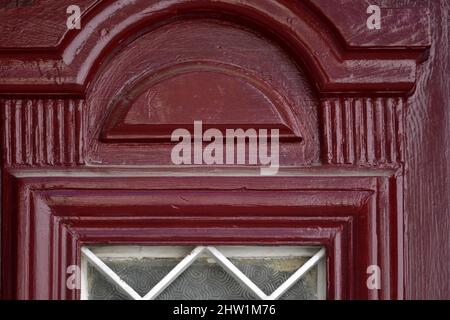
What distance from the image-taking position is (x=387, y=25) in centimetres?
80

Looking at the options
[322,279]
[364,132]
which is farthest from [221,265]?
[364,132]

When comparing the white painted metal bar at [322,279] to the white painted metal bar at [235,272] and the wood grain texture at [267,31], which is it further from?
the wood grain texture at [267,31]

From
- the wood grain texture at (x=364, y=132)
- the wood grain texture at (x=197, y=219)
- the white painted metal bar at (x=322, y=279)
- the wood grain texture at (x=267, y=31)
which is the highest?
the wood grain texture at (x=267, y=31)

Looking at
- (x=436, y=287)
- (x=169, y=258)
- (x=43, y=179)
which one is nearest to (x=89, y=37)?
(x=43, y=179)

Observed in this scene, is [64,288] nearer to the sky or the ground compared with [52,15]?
nearer to the ground

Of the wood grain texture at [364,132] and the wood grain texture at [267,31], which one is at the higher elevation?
the wood grain texture at [267,31]

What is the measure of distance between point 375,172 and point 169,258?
28 cm

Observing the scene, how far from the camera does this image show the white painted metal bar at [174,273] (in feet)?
2.68

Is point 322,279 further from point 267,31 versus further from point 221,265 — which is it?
point 267,31

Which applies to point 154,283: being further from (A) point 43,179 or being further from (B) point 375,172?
(B) point 375,172

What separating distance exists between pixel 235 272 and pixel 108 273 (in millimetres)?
157

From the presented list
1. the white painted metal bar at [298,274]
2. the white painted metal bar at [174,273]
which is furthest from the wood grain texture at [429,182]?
the white painted metal bar at [174,273]

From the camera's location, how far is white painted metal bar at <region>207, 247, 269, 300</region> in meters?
0.82

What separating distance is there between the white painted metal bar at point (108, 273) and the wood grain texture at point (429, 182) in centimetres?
34
